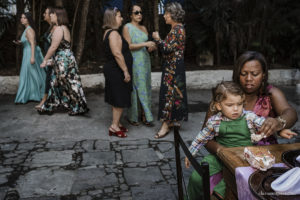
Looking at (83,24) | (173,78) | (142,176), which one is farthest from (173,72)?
(83,24)

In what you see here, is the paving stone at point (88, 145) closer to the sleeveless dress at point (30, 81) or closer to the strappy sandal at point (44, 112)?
the strappy sandal at point (44, 112)

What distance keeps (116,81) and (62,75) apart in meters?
1.64

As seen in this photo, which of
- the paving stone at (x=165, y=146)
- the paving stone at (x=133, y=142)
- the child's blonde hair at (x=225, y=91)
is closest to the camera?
the child's blonde hair at (x=225, y=91)

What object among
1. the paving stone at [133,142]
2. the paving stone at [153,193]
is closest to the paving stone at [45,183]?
the paving stone at [153,193]

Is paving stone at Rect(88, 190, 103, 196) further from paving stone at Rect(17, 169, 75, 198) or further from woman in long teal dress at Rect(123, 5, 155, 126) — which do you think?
woman in long teal dress at Rect(123, 5, 155, 126)

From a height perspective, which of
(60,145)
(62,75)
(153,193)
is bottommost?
(153,193)

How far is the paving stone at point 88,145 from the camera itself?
490cm

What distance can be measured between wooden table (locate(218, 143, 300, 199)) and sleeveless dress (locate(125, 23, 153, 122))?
361cm

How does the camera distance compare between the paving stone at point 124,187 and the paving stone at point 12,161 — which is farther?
the paving stone at point 12,161

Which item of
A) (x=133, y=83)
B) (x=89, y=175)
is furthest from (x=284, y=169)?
(x=133, y=83)

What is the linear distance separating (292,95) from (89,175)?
5.83 m

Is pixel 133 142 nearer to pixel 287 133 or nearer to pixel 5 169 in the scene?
pixel 5 169

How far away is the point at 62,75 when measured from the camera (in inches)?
250

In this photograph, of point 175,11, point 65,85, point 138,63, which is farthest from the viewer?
point 65,85
